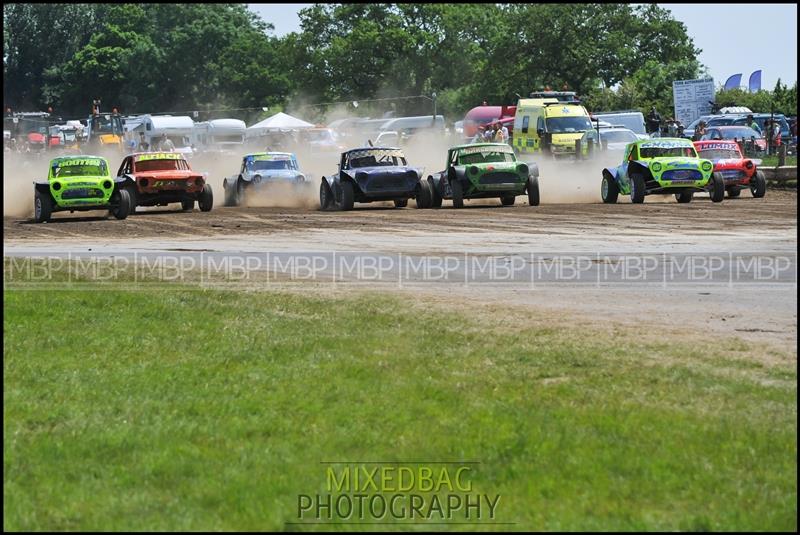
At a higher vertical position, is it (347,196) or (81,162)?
(81,162)

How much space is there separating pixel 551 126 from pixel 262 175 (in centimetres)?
1149

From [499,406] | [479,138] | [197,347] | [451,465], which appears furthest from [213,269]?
[479,138]

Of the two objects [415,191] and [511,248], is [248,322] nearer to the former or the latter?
[511,248]

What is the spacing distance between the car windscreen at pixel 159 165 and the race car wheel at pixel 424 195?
5208 mm

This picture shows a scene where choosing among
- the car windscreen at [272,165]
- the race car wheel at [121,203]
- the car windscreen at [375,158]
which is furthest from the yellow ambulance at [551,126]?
the race car wheel at [121,203]

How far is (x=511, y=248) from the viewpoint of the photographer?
17578mm

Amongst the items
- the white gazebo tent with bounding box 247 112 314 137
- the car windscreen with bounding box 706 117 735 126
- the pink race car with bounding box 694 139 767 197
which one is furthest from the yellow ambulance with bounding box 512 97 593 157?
the white gazebo tent with bounding box 247 112 314 137

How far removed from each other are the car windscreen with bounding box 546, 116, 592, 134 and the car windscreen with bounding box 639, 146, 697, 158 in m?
11.3

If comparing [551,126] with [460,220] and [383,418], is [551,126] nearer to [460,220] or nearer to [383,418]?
[460,220]

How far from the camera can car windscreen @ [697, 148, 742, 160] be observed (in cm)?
2697

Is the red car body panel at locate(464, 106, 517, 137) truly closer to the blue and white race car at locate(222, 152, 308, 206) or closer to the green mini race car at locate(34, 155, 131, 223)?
the blue and white race car at locate(222, 152, 308, 206)

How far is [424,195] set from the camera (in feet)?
87.9

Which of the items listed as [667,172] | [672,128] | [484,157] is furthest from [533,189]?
[672,128]

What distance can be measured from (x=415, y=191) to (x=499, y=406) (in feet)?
62.4
